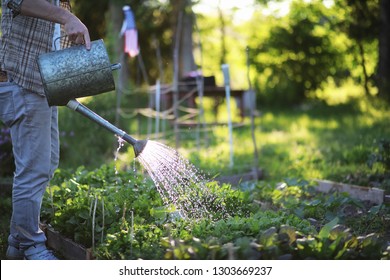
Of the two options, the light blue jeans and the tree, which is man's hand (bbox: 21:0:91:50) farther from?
the tree

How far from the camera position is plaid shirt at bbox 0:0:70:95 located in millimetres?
2818

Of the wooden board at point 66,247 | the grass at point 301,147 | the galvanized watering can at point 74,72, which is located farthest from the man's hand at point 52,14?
the grass at point 301,147

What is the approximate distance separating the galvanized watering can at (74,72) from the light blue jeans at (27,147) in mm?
128

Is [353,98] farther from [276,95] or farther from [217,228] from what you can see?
[217,228]

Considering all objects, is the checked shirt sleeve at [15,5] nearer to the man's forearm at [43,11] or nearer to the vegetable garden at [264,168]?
the man's forearm at [43,11]

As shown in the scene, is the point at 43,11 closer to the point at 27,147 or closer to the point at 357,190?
the point at 27,147

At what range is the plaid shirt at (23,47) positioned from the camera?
282 cm

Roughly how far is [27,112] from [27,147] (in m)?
0.17

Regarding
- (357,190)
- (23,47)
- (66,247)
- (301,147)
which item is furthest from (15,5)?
(301,147)

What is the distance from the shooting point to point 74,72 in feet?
9.13

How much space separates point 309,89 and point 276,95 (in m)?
0.75

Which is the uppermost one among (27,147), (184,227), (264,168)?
(27,147)

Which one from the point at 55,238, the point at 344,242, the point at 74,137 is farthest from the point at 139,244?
the point at 74,137

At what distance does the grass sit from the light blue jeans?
492mm
